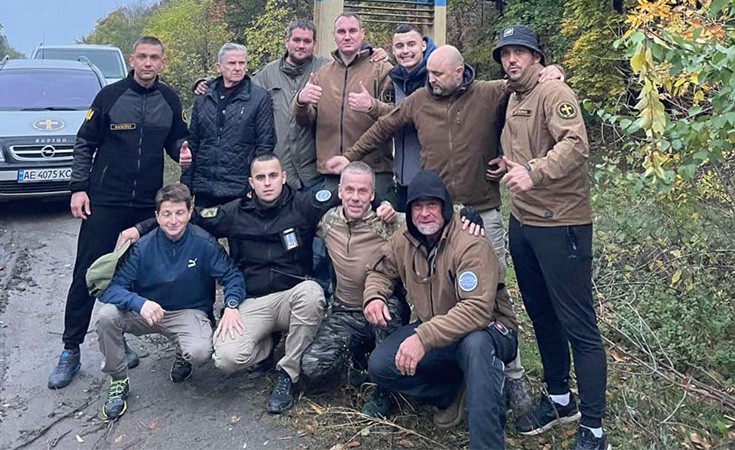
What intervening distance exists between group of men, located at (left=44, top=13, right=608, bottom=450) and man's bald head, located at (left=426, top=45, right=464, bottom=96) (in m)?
0.01

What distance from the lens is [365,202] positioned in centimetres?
441

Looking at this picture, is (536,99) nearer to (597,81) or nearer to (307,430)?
(307,430)

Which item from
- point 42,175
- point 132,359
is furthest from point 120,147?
point 42,175

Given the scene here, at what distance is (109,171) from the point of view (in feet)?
15.7

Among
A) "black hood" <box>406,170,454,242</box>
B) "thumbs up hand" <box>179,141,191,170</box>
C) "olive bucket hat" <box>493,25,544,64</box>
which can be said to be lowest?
"black hood" <box>406,170,454,242</box>

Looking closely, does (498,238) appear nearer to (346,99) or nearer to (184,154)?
(346,99)

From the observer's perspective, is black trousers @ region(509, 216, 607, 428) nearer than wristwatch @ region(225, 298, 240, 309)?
Yes

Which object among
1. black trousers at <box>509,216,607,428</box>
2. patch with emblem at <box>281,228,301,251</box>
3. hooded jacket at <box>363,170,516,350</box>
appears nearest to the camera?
black trousers at <box>509,216,607,428</box>

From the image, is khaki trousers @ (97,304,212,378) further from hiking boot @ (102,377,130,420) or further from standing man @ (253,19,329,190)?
standing man @ (253,19,329,190)

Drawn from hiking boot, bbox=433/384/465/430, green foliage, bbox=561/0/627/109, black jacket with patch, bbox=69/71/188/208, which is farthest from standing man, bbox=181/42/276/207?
green foliage, bbox=561/0/627/109

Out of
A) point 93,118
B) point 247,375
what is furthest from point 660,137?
point 93,118

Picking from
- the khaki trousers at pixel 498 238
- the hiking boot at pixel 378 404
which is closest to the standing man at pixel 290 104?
the khaki trousers at pixel 498 238

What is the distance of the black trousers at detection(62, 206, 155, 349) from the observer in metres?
4.78

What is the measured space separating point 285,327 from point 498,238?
139 cm
